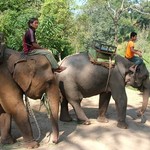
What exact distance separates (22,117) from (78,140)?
1095 mm

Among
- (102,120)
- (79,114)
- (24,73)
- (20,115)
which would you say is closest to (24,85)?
(24,73)

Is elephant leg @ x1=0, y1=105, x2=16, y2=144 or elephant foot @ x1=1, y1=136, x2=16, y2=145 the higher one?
elephant leg @ x1=0, y1=105, x2=16, y2=144

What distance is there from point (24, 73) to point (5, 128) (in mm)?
1035

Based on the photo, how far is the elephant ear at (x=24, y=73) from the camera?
530 cm

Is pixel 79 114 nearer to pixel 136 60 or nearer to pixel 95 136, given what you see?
pixel 95 136

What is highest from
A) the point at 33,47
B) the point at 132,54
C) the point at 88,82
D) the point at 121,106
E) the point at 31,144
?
the point at 33,47

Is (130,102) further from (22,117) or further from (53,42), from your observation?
(22,117)

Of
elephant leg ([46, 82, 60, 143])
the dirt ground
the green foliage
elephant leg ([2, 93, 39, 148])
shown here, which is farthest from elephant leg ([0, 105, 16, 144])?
the green foliage

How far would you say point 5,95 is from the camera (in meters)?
5.29

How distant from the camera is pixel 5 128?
224 inches

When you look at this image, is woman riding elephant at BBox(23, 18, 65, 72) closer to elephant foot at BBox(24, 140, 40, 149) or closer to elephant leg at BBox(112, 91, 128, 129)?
elephant foot at BBox(24, 140, 40, 149)

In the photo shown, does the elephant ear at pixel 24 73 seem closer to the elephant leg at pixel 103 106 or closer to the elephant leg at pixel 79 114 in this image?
the elephant leg at pixel 79 114

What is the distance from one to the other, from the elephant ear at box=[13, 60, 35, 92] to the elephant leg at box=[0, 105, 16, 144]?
0.67m

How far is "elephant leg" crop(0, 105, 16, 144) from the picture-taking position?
5.67 metres
